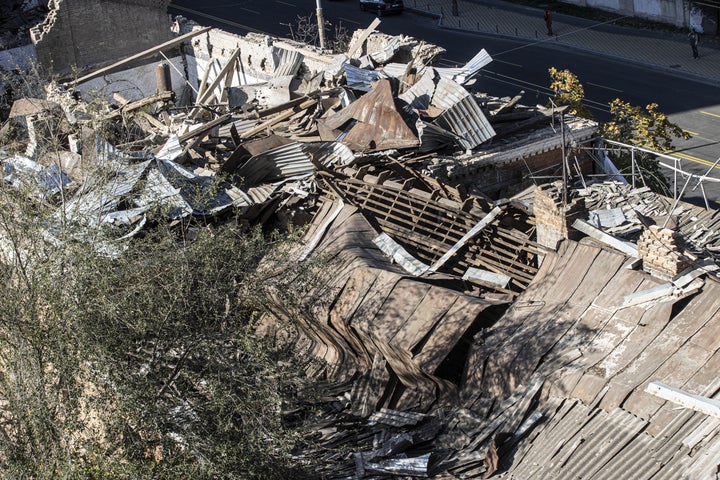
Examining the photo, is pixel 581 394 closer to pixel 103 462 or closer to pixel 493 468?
pixel 493 468

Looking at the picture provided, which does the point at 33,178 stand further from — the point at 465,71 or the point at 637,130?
the point at 637,130

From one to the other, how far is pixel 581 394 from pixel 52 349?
6645 mm

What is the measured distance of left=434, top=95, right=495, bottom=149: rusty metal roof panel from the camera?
20500 millimetres

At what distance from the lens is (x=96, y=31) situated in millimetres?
32531

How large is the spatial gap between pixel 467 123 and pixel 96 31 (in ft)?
55.9

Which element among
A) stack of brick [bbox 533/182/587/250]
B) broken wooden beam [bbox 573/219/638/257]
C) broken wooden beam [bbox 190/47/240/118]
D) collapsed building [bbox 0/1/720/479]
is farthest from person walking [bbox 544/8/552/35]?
broken wooden beam [bbox 573/219/638/257]

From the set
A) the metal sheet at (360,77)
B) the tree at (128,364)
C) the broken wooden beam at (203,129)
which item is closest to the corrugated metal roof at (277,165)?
the broken wooden beam at (203,129)

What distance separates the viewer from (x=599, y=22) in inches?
1832

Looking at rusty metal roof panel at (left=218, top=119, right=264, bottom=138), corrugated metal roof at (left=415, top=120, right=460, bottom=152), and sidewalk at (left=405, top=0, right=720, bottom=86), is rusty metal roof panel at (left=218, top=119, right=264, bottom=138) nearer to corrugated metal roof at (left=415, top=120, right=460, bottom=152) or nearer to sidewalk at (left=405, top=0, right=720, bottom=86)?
corrugated metal roof at (left=415, top=120, right=460, bottom=152)

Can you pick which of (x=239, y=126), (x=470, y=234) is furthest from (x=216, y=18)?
(x=470, y=234)

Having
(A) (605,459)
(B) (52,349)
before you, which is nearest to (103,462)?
Answer: (B) (52,349)

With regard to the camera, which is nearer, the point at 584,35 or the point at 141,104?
the point at 141,104

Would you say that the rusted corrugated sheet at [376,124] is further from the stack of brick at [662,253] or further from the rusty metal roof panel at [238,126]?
the stack of brick at [662,253]

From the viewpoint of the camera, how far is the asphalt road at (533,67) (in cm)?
3538
